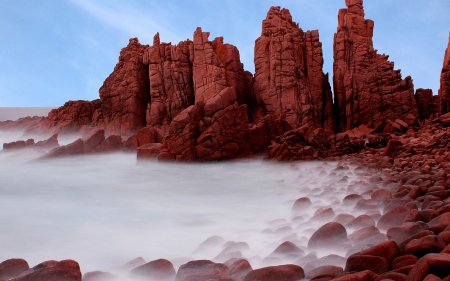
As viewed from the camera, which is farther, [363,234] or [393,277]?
[363,234]

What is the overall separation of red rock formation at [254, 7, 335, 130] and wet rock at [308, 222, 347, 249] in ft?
76.0

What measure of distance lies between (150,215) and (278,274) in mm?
3314

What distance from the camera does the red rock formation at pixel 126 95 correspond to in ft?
101

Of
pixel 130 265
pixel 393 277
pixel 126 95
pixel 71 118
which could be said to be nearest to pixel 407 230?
pixel 393 277

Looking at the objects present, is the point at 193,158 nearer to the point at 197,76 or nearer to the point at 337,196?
the point at 337,196

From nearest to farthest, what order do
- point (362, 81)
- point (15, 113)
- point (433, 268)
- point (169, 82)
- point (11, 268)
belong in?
point (433, 268) < point (11, 268) < point (362, 81) < point (169, 82) < point (15, 113)

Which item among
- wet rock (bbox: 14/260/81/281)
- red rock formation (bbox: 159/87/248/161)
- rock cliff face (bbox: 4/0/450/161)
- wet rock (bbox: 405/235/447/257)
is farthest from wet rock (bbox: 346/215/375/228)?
rock cliff face (bbox: 4/0/450/161)

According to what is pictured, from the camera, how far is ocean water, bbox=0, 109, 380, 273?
3920 mm

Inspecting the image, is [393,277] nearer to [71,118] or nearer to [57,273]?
[57,273]

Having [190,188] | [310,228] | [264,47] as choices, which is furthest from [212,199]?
[264,47]

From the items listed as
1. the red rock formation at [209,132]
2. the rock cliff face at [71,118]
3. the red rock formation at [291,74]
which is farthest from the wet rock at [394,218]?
the rock cliff face at [71,118]

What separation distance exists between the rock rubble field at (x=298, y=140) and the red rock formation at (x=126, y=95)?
0.36ft

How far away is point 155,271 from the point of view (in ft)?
10.2

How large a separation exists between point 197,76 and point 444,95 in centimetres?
1780
